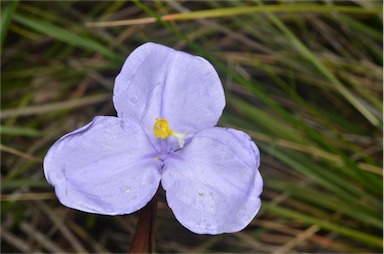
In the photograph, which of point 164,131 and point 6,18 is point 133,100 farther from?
point 6,18

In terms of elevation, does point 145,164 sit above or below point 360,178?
above

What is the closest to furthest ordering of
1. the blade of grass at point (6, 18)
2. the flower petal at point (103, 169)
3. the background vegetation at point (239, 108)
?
1. the flower petal at point (103, 169)
2. the blade of grass at point (6, 18)
3. the background vegetation at point (239, 108)

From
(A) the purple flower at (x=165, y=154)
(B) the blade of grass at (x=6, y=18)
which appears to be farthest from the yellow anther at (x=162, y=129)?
(B) the blade of grass at (x=6, y=18)

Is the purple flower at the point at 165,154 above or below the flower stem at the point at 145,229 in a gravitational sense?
above

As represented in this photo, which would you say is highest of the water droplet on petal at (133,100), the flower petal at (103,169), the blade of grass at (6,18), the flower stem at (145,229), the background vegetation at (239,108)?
the water droplet on petal at (133,100)

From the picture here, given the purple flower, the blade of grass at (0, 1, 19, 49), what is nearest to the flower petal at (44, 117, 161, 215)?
the purple flower

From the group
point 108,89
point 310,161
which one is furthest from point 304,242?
point 108,89

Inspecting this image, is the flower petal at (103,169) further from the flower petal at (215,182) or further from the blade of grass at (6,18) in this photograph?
the blade of grass at (6,18)

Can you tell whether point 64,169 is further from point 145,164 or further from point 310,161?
point 310,161
